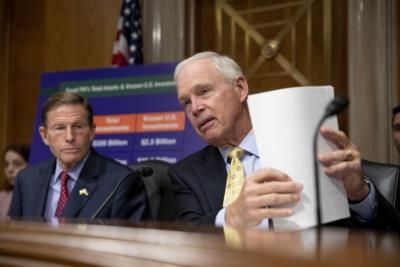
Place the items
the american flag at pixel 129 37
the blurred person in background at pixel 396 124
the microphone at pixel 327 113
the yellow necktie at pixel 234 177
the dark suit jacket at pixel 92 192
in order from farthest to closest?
1. the american flag at pixel 129 37
2. the blurred person in background at pixel 396 124
3. the dark suit jacket at pixel 92 192
4. the yellow necktie at pixel 234 177
5. the microphone at pixel 327 113

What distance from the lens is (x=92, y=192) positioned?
7.29 feet

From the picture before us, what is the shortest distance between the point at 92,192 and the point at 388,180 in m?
1.12

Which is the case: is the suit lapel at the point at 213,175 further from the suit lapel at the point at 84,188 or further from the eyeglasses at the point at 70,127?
the eyeglasses at the point at 70,127

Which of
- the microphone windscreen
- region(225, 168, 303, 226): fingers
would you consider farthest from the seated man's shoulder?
the microphone windscreen

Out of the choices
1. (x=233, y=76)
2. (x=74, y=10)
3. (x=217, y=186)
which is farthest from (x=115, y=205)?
(x=74, y=10)

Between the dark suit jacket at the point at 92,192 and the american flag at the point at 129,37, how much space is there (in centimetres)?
169

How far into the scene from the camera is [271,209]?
3.43ft

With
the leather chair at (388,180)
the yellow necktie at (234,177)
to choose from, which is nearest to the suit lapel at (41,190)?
the yellow necktie at (234,177)

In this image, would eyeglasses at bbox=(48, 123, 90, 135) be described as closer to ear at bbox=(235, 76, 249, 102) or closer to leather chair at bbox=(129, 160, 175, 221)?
leather chair at bbox=(129, 160, 175, 221)

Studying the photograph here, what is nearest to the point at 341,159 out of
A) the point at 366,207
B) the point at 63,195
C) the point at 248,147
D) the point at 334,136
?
the point at 334,136

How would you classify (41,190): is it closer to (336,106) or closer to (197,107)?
(197,107)

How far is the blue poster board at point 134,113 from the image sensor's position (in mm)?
3602

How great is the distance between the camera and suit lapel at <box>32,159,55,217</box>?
2313mm

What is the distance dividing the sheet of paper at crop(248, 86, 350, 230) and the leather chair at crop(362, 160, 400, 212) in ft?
2.75
